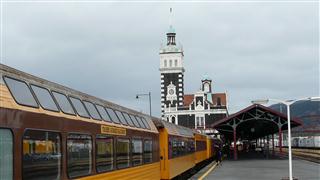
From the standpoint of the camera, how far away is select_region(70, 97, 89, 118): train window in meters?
9.43

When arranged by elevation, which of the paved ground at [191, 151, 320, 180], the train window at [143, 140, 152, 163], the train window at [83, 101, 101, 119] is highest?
the train window at [83, 101, 101, 119]

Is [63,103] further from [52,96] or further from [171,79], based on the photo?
[171,79]

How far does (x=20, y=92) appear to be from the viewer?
707 centimetres

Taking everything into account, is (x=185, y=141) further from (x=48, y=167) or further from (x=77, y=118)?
(x=48, y=167)

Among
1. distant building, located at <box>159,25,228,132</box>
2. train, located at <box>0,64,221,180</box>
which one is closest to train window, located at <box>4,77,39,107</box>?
train, located at <box>0,64,221,180</box>

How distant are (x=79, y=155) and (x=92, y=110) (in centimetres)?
190

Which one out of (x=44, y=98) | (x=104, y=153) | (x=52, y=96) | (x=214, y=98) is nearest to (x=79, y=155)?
(x=52, y=96)

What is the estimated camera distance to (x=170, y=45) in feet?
455

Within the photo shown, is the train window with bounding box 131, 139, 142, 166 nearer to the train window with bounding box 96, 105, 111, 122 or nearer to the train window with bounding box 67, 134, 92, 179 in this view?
the train window with bounding box 96, 105, 111, 122

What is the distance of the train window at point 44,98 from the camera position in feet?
25.2

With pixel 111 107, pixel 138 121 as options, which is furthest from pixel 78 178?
pixel 138 121

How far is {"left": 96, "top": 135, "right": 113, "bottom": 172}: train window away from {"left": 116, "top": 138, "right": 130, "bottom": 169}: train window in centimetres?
63

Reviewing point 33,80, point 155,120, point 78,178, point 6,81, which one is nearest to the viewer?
point 6,81

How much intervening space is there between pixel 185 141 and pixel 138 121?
1136 centimetres
